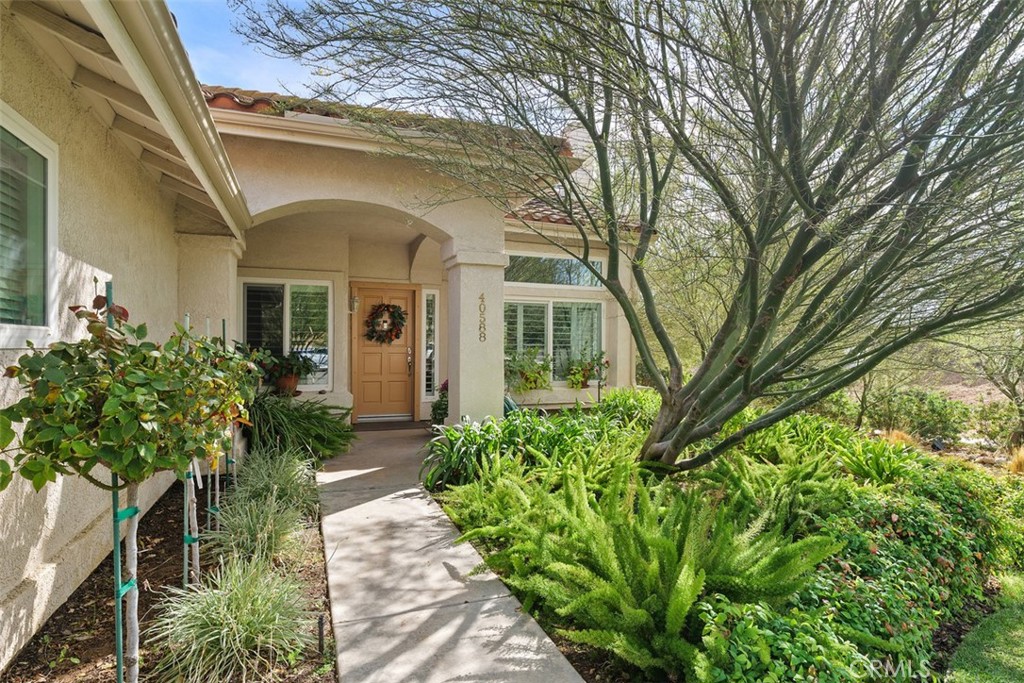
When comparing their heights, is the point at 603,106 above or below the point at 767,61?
above

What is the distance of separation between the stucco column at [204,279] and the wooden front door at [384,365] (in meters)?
3.88

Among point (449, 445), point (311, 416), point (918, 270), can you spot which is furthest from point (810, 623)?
point (311, 416)

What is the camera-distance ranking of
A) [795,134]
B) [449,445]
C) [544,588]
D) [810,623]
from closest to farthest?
[810,623] < [544,588] < [795,134] < [449,445]

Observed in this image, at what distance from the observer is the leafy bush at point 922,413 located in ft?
31.3

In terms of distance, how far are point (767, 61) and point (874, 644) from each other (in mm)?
3246

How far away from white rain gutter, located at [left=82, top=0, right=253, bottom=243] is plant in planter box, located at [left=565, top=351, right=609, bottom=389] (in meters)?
7.57

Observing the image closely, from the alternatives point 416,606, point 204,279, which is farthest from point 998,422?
point 204,279

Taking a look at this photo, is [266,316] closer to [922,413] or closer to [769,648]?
[769,648]

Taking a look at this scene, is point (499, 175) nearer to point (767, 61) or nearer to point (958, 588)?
point (767, 61)

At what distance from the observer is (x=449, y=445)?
5832 mm

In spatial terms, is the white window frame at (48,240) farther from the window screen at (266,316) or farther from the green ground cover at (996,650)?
the window screen at (266,316)

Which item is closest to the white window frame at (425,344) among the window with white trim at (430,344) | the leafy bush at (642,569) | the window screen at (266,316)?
the window with white trim at (430,344)

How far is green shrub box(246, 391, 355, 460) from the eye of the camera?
21.5 ft

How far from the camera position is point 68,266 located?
3.25 meters
